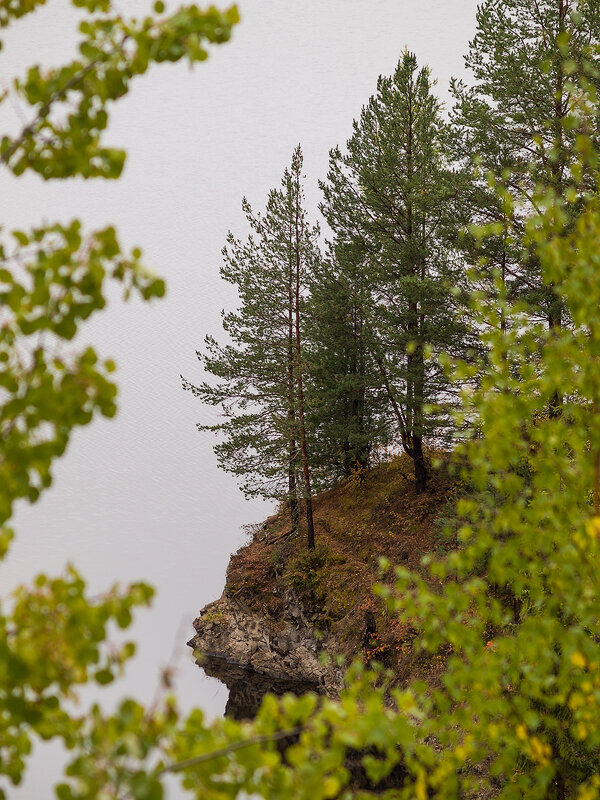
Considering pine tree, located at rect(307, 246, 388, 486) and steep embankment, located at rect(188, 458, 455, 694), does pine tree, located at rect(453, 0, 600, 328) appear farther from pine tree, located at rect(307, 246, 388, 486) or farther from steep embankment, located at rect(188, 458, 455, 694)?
steep embankment, located at rect(188, 458, 455, 694)

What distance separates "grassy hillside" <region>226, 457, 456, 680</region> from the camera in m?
14.5

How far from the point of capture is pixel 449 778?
276cm

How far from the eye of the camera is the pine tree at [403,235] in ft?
48.0

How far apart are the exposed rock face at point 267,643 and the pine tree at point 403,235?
17.4 feet

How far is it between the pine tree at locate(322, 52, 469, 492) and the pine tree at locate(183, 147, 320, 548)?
5.14 ft

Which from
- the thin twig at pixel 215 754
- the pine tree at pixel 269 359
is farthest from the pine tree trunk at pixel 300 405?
the thin twig at pixel 215 754

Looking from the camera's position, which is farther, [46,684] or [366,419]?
[366,419]

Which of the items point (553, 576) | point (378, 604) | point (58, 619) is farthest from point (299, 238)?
point (58, 619)

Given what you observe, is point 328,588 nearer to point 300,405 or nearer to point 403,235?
point 300,405

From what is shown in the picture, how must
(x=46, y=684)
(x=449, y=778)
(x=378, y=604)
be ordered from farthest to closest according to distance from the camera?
(x=378, y=604) → (x=449, y=778) → (x=46, y=684)

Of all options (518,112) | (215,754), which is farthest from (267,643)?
(215,754)

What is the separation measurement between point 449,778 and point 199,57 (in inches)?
112

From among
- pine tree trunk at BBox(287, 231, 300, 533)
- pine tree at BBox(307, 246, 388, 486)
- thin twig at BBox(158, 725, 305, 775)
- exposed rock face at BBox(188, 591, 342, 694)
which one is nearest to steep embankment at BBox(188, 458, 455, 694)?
exposed rock face at BBox(188, 591, 342, 694)

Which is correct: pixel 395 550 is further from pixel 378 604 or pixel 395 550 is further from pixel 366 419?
pixel 366 419
